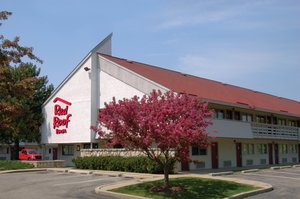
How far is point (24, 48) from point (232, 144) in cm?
2231

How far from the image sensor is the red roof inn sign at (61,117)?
1490 inches

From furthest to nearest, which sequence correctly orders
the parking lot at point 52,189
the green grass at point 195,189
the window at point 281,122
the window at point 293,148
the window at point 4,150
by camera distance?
the window at point 4,150 < the window at point 293,148 < the window at point 281,122 < the parking lot at point 52,189 < the green grass at point 195,189

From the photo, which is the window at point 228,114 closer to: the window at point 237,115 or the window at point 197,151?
the window at point 237,115

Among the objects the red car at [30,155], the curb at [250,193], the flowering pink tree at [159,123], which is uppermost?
the flowering pink tree at [159,123]

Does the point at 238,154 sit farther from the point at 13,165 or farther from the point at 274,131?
the point at 13,165

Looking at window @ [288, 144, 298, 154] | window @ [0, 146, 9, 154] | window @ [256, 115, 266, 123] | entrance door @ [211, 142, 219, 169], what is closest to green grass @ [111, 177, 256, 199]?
entrance door @ [211, 142, 219, 169]

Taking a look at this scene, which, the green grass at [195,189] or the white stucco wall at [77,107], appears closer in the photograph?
the green grass at [195,189]

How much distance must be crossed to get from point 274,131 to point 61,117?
1954cm

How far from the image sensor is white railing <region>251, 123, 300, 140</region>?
3684 centimetres

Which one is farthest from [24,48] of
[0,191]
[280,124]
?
[280,124]

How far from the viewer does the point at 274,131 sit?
132ft

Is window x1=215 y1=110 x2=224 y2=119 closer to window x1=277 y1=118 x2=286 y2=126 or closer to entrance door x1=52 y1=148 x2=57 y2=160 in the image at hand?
window x1=277 y1=118 x2=286 y2=126

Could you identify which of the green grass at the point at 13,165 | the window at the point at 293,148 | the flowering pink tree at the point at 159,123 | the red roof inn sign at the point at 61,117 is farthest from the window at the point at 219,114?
the window at the point at 293,148

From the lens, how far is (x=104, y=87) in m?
35.0
